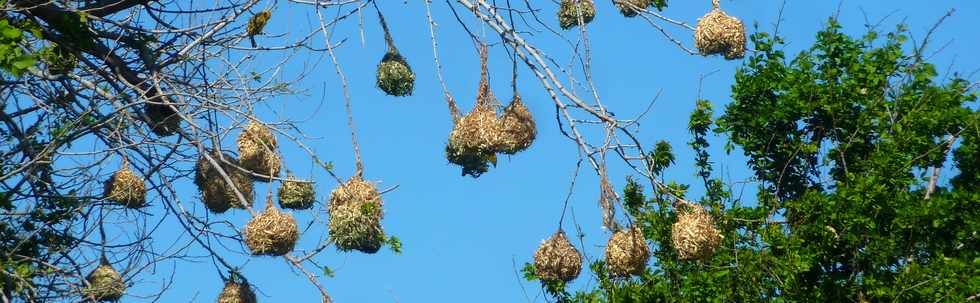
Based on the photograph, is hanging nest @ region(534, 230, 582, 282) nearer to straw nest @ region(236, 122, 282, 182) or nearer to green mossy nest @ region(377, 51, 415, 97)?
green mossy nest @ region(377, 51, 415, 97)

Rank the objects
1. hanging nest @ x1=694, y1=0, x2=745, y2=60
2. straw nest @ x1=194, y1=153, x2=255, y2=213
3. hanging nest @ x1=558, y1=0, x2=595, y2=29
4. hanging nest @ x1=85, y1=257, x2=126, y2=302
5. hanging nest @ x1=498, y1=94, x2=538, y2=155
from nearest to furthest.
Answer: hanging nest @ x1=498, y1=94, x2=538, y2=155
hanging nest @ x1=85, y1=257, x2=126, y2=302
straw nest @ x1=194, y1=153, x2=255, y2=213
hanging nest @ x1=558, y1=0, x2=595, y2=29
hanging nest @ x1=694, y1=0, x2=745, y2=60

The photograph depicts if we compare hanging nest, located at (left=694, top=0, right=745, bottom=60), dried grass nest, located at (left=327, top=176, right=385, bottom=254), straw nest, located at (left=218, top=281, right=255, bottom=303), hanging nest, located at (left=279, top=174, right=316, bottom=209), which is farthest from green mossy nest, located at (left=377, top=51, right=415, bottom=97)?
hanging nest, located at (left=694, top=0, right=745, bottom=60)

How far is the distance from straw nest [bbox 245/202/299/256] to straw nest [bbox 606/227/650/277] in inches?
46.1

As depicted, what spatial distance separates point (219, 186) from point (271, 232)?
63 centimetres

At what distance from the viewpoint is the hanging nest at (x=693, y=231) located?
18.5 feet

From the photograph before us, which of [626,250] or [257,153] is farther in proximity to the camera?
[257,153]

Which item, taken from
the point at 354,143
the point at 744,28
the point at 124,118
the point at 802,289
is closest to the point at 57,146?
the point at 124,118

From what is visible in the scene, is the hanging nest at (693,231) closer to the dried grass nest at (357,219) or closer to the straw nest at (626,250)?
the straw nest at (626,250)

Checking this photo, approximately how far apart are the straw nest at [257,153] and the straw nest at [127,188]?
19.8 inches

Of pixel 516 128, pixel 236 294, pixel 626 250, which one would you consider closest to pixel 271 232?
pixel 236 294

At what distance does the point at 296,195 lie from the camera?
6.08 m

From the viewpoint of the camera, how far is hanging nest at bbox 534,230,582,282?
5.82 meters

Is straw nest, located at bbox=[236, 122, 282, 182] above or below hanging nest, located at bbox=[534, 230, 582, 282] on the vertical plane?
above

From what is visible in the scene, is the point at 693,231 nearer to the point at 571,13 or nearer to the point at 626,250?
the point at 626,250
